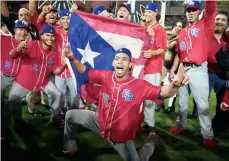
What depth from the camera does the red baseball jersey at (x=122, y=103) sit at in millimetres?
3318

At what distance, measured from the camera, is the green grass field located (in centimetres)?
391

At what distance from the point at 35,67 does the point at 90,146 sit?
1466mm

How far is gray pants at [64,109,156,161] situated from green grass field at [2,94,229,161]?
0.71ft

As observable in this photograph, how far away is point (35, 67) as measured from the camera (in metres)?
→ 4.63

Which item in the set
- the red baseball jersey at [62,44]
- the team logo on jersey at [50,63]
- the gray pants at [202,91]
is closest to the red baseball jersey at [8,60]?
the team logo on jersey at [50,63]

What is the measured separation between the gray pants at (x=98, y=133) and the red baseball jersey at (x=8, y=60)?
132 cm

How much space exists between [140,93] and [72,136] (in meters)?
1.20

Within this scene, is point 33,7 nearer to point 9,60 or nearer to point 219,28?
point 9,60

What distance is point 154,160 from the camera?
13.0 ft

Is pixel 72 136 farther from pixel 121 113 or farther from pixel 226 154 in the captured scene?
pixel 226 154

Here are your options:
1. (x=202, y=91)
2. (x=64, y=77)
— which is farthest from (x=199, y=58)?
(x=64, y=77)

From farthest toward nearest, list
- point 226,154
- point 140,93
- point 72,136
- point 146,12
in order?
point 146,12, point 226,154, point 72,136, point 140,93

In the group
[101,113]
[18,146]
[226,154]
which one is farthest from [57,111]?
[226,154]

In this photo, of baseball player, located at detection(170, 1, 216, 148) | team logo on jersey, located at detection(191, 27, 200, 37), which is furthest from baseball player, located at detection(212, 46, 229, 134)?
team logo on jersey, located at detection(191, 27, 200, 37)
